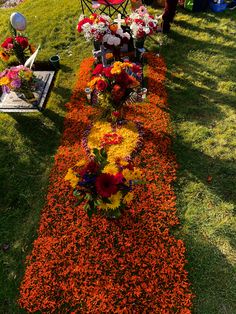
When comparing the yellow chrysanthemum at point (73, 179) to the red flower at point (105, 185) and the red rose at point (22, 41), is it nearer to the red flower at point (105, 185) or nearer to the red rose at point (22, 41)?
the red flower at point (105, 185)

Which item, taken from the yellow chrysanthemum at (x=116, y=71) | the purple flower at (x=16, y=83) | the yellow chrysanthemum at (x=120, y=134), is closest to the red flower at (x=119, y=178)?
the yellow chrysanthemum at (x=120, y=134)

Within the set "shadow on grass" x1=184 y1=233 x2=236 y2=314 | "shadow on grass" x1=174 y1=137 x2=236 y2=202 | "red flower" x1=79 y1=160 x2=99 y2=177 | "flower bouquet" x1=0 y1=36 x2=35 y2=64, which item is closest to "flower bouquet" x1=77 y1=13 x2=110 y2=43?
"flower bouquet" x1=0 y1=36 x2=35 y2=64

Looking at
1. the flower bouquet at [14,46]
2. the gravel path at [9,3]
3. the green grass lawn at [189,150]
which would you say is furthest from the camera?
the gravel path at [9,3]

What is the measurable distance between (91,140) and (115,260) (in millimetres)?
3570

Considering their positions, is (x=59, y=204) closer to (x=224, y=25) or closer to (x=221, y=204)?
(x=221, y=204)

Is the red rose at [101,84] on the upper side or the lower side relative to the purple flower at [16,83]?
upper

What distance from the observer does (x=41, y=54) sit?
38.5 ft

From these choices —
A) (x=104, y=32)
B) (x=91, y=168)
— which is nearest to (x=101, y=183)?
(x=91, y=168)

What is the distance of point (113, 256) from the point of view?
21.1 ft

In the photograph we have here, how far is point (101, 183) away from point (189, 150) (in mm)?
3771

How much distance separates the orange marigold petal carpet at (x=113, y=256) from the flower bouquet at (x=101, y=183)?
1019mm

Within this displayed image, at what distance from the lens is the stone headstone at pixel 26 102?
9.73 metres

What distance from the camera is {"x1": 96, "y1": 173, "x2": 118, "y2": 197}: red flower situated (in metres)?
5.29

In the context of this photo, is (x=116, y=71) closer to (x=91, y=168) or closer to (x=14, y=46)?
(x=91, y=168)
